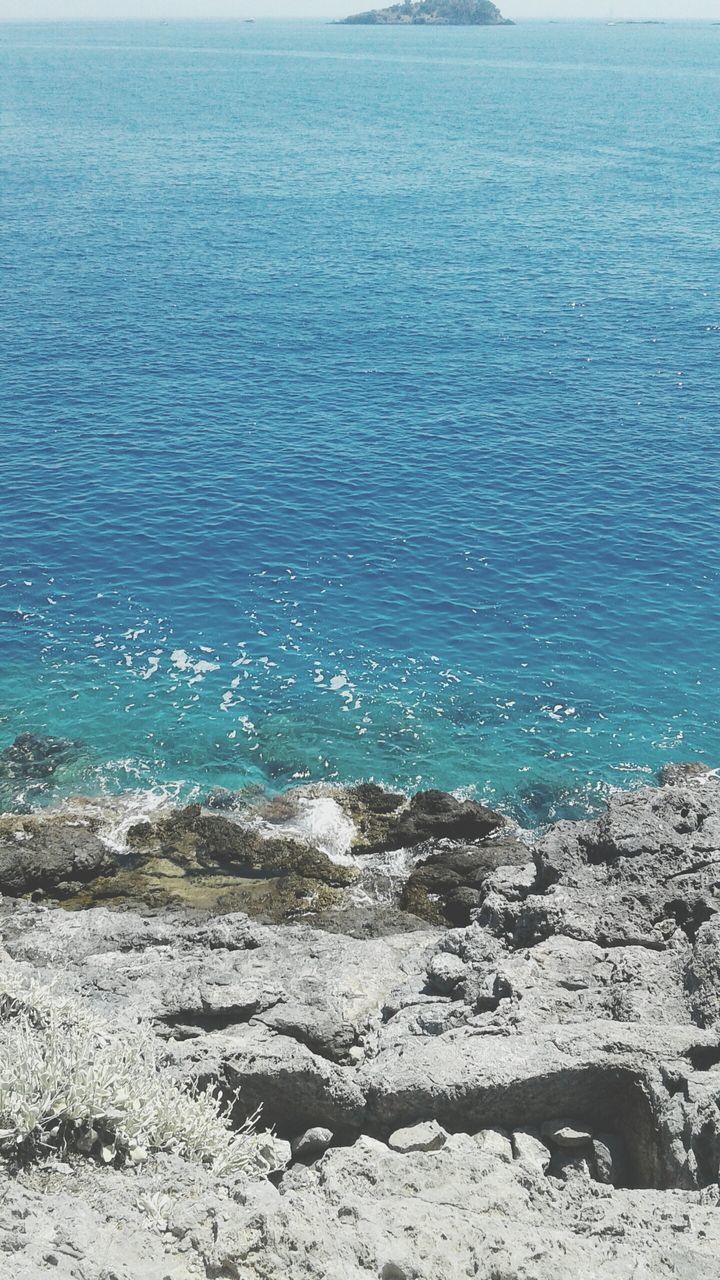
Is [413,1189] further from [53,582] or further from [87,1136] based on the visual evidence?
[53,582]

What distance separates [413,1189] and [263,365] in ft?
215

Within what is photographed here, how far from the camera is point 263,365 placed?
247 ft

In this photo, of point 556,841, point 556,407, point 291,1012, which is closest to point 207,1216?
point 291,1012

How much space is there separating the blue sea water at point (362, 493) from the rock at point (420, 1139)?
70.2 ft

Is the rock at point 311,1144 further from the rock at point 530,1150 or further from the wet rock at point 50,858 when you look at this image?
the wet rock at point 50,858

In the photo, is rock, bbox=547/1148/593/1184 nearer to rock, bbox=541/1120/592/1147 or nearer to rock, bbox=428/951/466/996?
rock, bbox=541/1120/592/1147

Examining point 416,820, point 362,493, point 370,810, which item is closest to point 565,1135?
point 416,820

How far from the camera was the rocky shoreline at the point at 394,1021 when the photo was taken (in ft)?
45.4

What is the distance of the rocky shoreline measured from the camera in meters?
13.8

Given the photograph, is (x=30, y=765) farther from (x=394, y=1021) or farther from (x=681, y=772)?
(x=681, y=772)

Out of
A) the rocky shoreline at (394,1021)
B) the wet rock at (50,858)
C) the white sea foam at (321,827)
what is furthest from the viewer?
the white sea foam at (321,827)

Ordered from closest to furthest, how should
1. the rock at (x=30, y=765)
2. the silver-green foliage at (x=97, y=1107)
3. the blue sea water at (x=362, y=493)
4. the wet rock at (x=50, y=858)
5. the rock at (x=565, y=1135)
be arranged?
the silver-green foliage at (x=97, y=1107) < the rock at (x=565, y=1135) < the wet rock at (x=50, y=858) < the rock at (x=30, y=765) < the blue sea water at (x=362, y=493)

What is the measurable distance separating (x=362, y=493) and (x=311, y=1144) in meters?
43.7

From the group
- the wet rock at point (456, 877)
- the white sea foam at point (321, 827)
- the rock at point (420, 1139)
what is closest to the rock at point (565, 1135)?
the rock at point (420, 1139)
